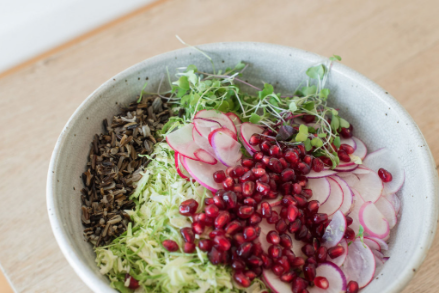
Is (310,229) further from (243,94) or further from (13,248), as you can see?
(13,248)

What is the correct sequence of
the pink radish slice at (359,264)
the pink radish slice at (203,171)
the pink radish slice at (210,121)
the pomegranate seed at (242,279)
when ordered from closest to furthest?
1. the pomegranate seed at (242,279)
2. the pink radish slice at (359,264)
3. the pink radish slice at (203,171)
4. the pink radish slice at (210,121)

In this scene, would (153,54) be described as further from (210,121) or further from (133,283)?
(133,283)

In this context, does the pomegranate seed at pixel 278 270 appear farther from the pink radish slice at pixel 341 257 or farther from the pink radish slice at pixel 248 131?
the pink radish slice at pixel 248 131

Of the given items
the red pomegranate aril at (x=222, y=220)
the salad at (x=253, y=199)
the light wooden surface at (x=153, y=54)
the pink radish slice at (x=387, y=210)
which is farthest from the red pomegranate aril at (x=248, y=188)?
the light wooden surface at (x=153, y=54)

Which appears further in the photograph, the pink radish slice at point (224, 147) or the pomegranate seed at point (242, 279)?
the pink radish slice at point (224, 147)

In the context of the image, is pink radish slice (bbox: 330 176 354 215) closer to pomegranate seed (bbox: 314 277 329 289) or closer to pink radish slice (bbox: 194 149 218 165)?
pomegranate seed (bbox: 314 277 329 289)

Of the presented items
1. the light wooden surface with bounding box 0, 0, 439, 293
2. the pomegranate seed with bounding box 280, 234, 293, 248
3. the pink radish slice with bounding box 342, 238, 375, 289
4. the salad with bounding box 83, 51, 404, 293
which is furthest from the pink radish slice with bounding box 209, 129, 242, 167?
the light wooden surface with bounding box 0, 0, 439, 293

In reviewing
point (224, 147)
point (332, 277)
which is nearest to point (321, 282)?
point (332, 277)
